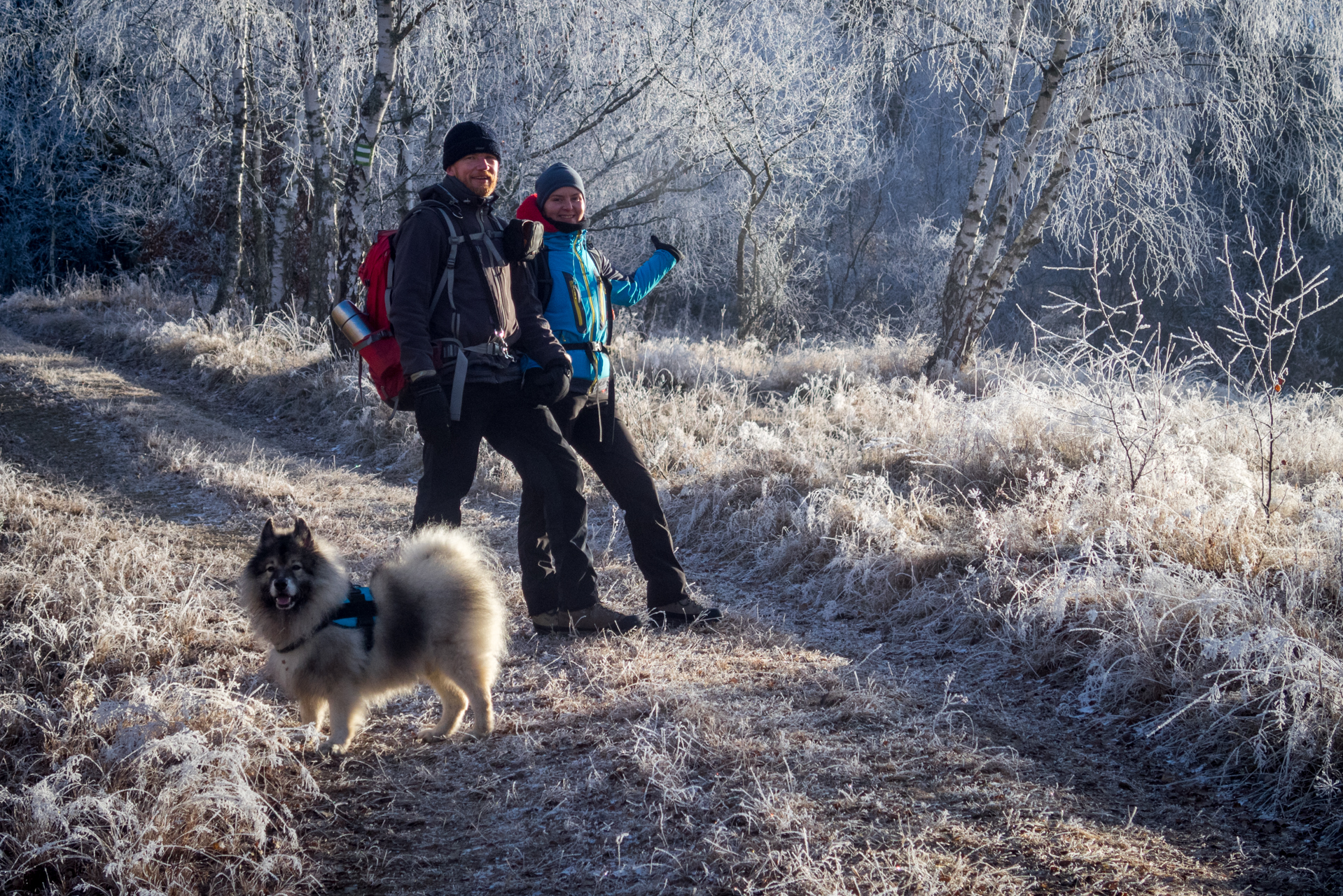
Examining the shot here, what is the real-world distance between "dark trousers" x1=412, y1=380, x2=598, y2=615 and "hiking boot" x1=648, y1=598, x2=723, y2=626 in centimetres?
35

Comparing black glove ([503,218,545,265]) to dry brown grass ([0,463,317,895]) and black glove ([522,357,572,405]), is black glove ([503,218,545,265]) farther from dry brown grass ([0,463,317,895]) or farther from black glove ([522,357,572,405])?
dry brown grass ([0,463,317,895])

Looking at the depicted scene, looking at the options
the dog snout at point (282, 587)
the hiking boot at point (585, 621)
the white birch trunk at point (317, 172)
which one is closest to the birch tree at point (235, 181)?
the white birch trunk at point (317, 172)

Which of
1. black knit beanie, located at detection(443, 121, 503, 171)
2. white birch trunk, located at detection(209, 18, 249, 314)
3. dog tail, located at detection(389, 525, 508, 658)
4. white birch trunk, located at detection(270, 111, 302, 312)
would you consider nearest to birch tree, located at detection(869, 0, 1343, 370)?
black knit beanie, located at detection(443, 121, 503, 171)

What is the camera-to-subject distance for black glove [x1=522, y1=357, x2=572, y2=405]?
3.87 metres

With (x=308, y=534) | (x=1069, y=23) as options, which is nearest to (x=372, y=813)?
(x=308, y=534)

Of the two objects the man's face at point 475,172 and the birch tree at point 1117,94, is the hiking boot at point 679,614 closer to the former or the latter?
the man's face at point 475,172

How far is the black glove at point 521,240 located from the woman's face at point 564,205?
26cm

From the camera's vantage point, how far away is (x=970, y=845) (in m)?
2.42

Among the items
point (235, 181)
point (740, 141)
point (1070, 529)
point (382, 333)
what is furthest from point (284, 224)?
point (1070, 529)

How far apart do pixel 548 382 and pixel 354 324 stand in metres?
0.86

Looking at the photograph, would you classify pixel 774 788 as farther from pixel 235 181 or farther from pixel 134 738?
pixel 235 181

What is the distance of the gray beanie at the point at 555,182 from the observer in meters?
4.14

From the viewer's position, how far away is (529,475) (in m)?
4.10

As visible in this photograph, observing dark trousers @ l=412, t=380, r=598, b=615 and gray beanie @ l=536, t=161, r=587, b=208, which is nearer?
dark trousers @ l=412, t=380, r=598, b=615
